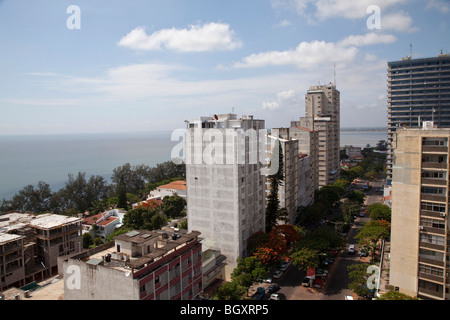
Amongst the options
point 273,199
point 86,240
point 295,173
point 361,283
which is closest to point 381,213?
point 295,173

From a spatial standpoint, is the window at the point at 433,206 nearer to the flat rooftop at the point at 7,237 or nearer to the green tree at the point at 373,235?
the green tree at the point at 373,235

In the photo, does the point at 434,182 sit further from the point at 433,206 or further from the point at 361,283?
the point at 361,283

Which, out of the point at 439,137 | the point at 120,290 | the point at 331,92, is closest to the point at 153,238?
the point at 120,290

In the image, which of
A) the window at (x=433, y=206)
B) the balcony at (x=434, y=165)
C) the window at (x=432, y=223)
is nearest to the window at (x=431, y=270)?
the window at (x=432, y=223)

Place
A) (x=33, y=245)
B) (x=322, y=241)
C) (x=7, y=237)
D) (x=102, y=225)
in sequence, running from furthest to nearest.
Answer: (x=102, y=225) → (x=33, y=245) → (x=322, y=241) → (x=7, y=237)

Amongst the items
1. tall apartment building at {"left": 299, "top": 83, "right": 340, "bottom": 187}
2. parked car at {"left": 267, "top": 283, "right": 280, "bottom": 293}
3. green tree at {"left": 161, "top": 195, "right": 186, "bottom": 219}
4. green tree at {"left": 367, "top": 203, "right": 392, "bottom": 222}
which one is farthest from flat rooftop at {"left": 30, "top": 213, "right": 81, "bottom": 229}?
tall apartment building at {"left": 299, "top": 83, "right": 340, "bottom": 187}

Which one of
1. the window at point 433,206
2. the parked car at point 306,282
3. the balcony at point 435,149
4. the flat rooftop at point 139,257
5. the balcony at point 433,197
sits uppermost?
the balcony at point 435,149

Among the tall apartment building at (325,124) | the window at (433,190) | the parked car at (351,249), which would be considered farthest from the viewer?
the tall apartment building at (325,124)
